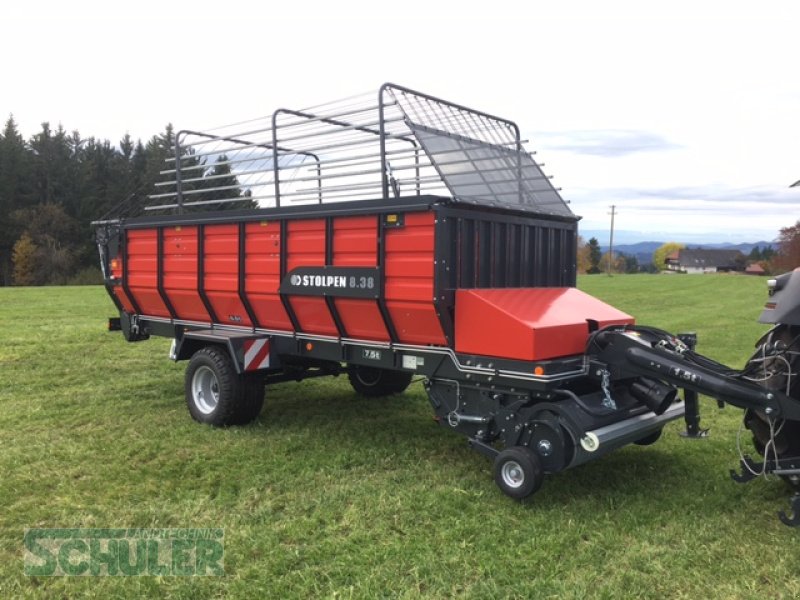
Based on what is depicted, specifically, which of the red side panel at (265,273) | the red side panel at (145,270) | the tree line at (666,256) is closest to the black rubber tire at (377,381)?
the red side panel at (265,273)

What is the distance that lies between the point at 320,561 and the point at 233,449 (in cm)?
222

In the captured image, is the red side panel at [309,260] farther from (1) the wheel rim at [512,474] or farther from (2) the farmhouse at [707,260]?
(2) the farmhouse at [707,260]

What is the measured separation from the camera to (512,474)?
14.8 feet

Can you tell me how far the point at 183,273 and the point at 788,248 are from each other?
61.0 m

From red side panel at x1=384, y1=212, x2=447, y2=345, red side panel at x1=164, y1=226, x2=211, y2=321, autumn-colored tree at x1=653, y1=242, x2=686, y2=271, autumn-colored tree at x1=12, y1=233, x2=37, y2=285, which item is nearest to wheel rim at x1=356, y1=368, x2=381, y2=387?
red side panel at x1=164, y1=226, x2=211, y2=321

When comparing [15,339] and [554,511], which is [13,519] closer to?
[554,511]

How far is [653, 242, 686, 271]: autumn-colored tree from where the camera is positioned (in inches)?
5601

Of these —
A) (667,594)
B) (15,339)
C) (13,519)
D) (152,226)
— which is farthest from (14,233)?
(667,594)

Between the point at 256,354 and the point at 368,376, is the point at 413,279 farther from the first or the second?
the point at 368,376

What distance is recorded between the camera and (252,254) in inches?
249

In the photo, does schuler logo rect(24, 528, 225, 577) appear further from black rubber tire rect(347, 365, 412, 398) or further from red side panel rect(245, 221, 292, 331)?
black rubber tire rect(347, 365, 412, 398)

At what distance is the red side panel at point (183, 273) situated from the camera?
6930 mm

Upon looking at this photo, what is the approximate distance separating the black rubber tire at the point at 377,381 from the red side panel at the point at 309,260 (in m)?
1.80

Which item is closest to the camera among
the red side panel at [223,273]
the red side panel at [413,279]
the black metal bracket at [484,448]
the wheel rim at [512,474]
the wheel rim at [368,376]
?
the wheel rim at [512,474]
